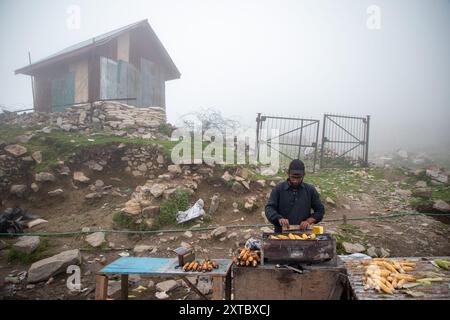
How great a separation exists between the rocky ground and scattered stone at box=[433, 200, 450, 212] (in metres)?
0.03

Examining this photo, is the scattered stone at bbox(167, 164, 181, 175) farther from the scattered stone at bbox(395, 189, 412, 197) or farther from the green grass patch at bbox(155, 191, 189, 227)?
the scattered stone at bbox(395, 189, 412, 197)

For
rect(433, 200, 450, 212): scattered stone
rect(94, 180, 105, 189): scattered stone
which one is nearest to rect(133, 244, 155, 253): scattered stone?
rect(94, 180, 105, 189): scattered stone

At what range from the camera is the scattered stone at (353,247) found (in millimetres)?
5451

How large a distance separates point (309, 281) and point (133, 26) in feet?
45.5

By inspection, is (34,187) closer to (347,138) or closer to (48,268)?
(48,268)

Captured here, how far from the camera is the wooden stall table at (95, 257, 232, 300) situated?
128 inches

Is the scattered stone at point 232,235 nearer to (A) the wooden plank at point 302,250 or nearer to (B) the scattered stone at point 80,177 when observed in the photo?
(A) the wooden plank at point 302,250

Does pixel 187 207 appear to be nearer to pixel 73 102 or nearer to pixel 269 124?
pixel 269 124

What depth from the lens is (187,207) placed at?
7230 millimetres

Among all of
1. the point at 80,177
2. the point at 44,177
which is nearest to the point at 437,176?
the point at 80,177

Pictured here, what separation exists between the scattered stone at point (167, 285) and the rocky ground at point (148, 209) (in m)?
0.02

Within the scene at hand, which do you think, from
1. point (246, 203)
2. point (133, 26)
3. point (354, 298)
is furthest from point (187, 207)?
point (133, 26)

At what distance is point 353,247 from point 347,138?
25.3 feet

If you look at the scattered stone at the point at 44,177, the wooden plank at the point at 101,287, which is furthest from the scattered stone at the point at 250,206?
the scattered stone at the point at 44,177
